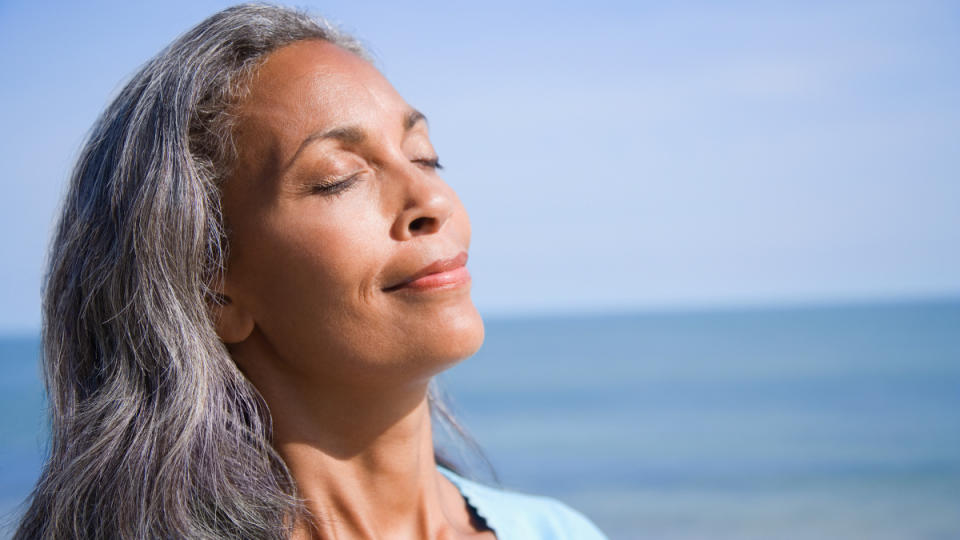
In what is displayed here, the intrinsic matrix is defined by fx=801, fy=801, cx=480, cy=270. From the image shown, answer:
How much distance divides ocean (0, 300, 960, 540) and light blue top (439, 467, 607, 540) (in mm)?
407

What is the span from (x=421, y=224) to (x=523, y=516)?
93cm

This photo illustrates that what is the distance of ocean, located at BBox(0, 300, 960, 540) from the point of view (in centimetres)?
1023

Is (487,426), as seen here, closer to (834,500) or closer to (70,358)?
(834,500)

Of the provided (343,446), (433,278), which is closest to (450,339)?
(433,278)

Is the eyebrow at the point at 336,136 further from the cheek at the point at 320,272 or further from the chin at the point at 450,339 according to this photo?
the chin at the point at 450,339

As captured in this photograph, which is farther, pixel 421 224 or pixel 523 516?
pixel 523 516

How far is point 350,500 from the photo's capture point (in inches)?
75.7

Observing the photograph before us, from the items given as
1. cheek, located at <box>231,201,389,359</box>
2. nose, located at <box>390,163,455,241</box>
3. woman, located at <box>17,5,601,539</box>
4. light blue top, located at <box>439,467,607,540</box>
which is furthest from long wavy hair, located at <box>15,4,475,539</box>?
light blue top, located at <box>439,467,607,540</box>

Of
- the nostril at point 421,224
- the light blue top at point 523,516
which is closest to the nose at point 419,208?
the nostril at point 421,224

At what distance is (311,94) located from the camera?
190 cm

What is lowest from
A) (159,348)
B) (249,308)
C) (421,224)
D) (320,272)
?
(159,348)

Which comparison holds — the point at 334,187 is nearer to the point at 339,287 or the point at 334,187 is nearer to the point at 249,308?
the point at 339,287

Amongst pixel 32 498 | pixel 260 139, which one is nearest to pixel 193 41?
pixel 260 139

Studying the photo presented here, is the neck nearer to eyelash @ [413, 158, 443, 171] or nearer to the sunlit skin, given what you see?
the sunlit skin
